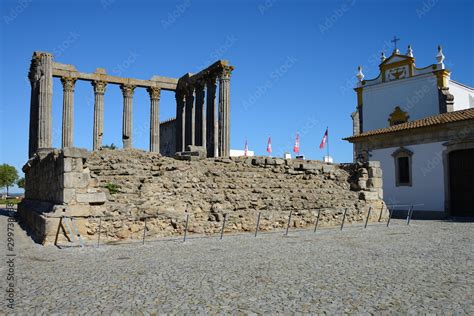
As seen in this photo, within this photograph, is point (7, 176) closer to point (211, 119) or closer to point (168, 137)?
point (168, 137)

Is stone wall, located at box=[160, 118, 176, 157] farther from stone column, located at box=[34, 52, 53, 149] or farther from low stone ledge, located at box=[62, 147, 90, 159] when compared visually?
low stone ledge, located at box=[62, 147, 90, 159]

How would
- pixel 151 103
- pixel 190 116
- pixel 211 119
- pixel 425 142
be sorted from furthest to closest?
1. pixel 190 116
2. pixel 151 103
3. pixel 211 119
4. pixel 425 142

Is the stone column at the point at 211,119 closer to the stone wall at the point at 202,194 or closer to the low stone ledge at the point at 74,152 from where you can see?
the stone wall at the point at 202,194

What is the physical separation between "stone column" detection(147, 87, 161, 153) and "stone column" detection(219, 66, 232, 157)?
7.00m

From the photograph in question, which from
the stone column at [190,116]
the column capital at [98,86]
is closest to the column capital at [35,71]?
the column capital at [98,86]

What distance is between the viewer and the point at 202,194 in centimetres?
1327

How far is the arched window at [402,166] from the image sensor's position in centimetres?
2284

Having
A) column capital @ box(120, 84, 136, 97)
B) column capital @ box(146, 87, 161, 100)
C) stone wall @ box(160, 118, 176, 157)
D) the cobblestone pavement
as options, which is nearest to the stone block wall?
the cobblestone pavement

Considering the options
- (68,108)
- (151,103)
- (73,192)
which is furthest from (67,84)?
(73,192)

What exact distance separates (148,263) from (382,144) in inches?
771

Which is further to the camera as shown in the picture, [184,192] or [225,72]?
[225,72]

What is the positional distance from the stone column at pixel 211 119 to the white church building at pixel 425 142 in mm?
8118

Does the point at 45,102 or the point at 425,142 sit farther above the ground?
the point at 45,102

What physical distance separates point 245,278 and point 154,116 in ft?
80.8
